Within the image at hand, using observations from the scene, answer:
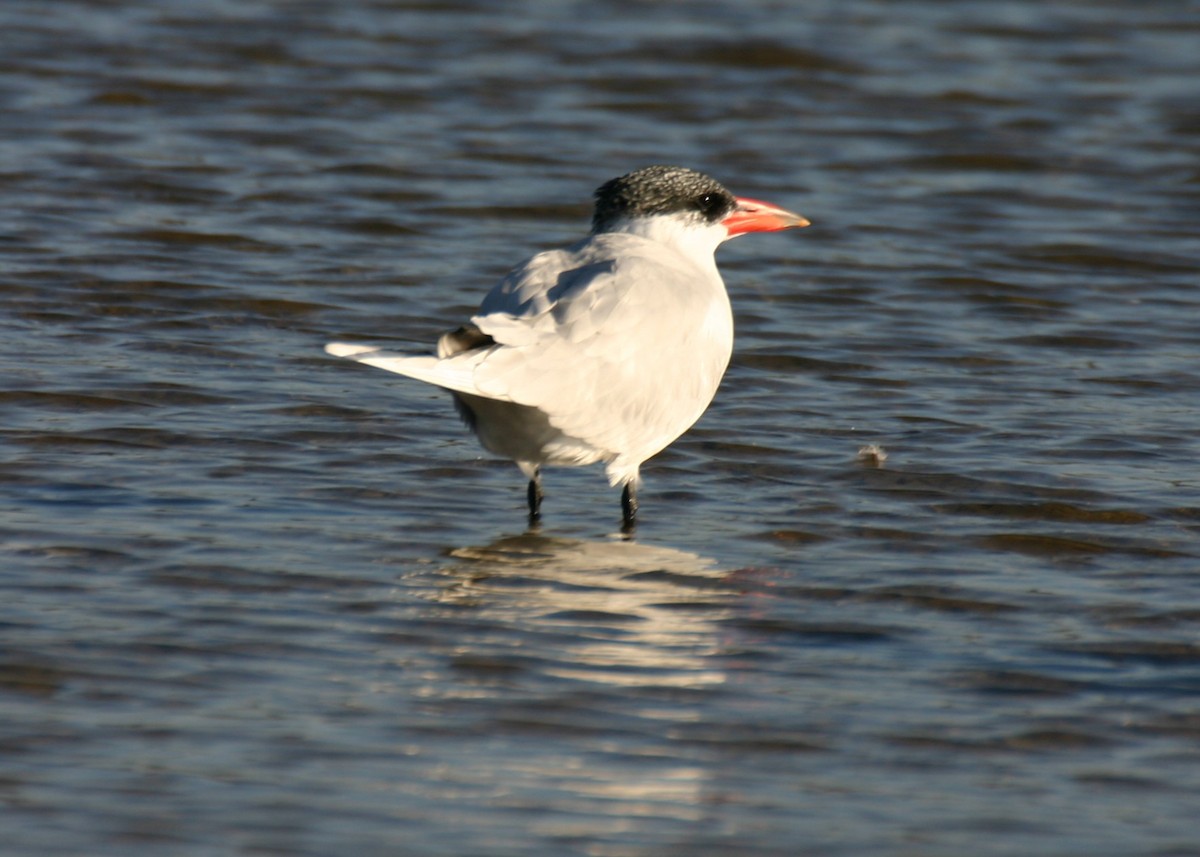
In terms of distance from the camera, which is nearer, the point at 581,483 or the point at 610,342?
the point at 610,342

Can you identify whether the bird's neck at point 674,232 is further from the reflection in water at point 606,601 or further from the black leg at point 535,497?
the reflection in water at point 606,601

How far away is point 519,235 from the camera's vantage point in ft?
31.7

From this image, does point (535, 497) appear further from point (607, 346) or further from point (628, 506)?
point (607, 346)

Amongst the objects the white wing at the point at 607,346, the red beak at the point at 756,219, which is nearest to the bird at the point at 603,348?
the white wing at the point at 607,346

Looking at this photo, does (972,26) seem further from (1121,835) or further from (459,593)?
(1121,835)

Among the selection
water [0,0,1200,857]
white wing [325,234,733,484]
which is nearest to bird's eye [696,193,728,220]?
white wing [325,234,733,484]

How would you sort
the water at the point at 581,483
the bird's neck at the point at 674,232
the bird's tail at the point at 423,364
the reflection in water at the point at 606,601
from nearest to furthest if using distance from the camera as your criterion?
the water at the point at 581,483 < the reflection in water at the point at 606,601 < the bird's tail at the point at 423,364 < the bird's neck at the point at 674,232

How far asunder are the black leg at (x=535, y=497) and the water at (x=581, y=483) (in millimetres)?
100

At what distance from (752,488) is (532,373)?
1.31 m

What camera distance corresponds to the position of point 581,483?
21.7ft

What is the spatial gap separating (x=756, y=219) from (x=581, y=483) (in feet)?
3.49

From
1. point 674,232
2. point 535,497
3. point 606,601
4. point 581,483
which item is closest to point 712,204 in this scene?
point 674,232

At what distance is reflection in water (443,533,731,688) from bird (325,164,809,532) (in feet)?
1.02

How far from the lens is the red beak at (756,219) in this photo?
6.52 metres
